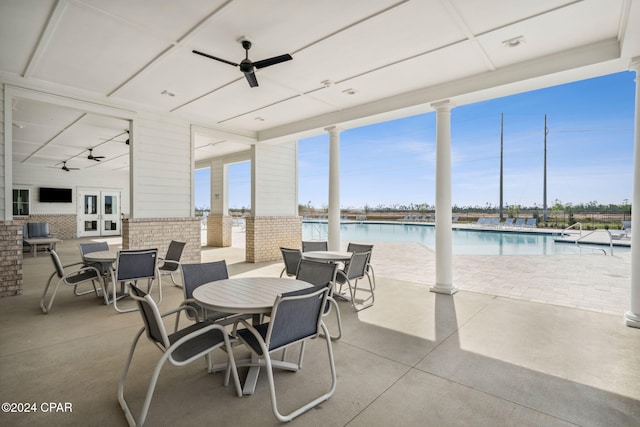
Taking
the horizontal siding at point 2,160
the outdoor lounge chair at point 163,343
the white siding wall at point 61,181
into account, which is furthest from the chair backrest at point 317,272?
the white siding wall at point 61,181

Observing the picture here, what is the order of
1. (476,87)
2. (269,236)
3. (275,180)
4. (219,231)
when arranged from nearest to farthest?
(476,87), (269,236), (275,180), (219,231)

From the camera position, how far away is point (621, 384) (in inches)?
90.8

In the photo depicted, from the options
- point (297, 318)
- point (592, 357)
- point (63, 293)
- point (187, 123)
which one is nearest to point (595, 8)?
point (592, 357)

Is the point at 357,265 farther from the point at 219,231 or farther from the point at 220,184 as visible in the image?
the point at 220,184

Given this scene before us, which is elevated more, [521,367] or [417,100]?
[417,100]

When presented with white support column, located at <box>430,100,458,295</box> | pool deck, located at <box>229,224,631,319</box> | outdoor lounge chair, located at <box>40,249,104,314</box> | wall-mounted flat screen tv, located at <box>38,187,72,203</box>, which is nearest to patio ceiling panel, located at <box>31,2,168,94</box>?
outdoor lounge chair, located at <box>40,249,104,314</box>

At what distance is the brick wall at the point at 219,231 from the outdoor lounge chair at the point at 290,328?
914cm

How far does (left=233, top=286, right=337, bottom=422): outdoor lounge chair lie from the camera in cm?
185

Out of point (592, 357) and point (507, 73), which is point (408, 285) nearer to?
point (592, 357)

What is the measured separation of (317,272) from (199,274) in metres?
1.11

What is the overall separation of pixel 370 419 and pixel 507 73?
14.6 ft

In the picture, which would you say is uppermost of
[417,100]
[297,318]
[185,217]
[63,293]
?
[417,100]

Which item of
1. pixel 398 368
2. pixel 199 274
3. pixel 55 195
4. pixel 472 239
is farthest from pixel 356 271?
pixel 55 195

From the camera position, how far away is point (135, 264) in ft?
13.2
